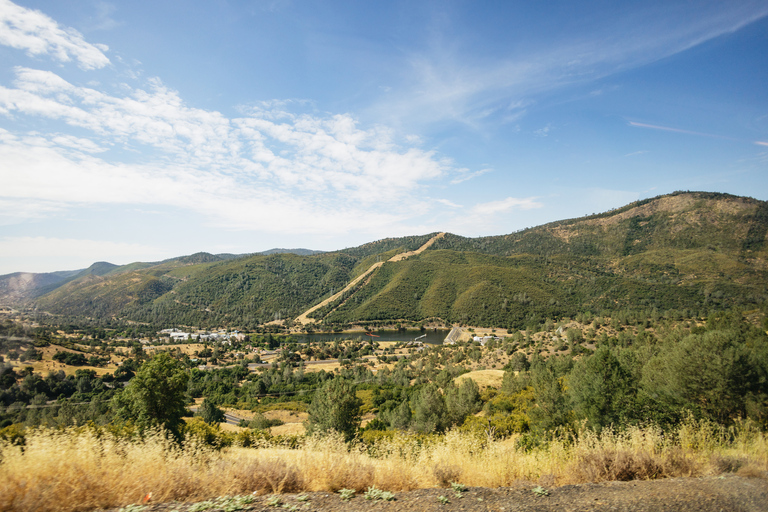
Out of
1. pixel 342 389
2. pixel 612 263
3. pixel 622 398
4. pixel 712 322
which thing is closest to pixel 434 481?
pixel 622 398

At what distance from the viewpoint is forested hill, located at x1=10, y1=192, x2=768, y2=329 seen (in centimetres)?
10525

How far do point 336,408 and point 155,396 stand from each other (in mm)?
8205

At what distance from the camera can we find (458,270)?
150 meters

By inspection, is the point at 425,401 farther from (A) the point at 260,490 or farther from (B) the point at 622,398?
(A) the point at 260,490

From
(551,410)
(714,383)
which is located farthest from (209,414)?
(714,383)

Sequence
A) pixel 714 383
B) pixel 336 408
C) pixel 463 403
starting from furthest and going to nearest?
pixel 463 403, pixel 336 408, pixel 714 383

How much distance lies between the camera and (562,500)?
13.1ft

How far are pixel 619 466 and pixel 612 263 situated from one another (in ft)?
603

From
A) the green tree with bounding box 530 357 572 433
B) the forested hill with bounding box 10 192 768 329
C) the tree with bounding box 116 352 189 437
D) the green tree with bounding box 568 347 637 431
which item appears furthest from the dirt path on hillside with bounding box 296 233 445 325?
the green tree with bounding box 568 347 637 431

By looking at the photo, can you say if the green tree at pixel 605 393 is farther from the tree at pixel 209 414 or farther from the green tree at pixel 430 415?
the tree at pixel 209 414

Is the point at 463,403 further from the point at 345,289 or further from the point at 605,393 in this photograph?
the point at 345,289

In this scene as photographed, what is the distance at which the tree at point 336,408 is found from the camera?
648 inches

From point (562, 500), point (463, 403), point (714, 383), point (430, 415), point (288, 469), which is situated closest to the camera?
point (562, 500)

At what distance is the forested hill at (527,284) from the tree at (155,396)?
10200cm
